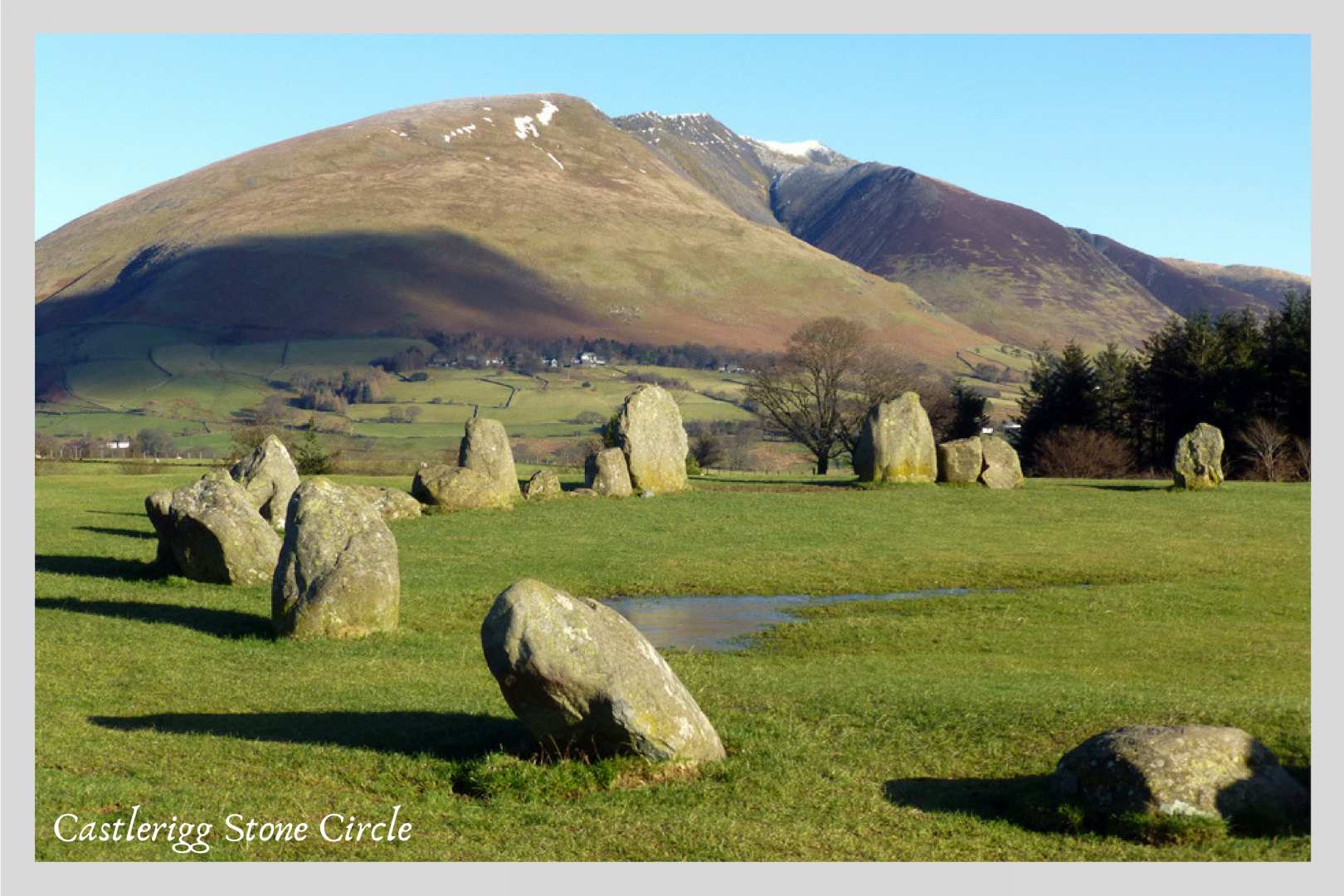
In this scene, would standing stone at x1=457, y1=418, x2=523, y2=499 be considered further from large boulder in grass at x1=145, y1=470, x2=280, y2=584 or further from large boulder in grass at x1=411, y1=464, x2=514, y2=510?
large boulder in grass at x1=145, y1=470, x2=280, y2=584

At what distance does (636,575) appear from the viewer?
28406 millimetres

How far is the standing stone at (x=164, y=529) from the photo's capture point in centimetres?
2692

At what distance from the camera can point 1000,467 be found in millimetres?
49188

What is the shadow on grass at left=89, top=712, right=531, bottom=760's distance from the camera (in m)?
14.0

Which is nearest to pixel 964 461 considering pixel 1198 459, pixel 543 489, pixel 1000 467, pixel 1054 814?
pixel 1000 467

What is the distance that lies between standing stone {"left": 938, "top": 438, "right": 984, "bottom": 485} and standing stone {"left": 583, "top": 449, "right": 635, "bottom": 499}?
477 inches

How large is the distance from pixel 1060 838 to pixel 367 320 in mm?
188157

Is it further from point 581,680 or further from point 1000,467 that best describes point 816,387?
point 581,680

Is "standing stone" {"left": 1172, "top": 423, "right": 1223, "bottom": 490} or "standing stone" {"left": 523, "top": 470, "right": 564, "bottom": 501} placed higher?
"standing stone" {"left": 1172, "top": 423, "right": 1223, "bottom": 490}

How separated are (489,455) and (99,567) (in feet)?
52.7

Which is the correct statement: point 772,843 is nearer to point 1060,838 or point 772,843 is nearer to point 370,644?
point 1060,838

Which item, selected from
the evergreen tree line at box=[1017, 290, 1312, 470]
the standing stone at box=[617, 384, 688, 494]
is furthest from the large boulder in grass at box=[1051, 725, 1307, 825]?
the evergreen tree line at box=[1017, 290, 1312, 470]

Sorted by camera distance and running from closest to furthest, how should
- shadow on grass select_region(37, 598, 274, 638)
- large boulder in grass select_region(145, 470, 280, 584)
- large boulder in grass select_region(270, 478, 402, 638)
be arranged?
large boulder in grass select_region(270, 478, 402, 638)
shadow on grass select_region(37, 598, 274, 638)
large boulder in grass select_region(145, 470, 280, 584)

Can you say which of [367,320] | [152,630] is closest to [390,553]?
[152,630]
